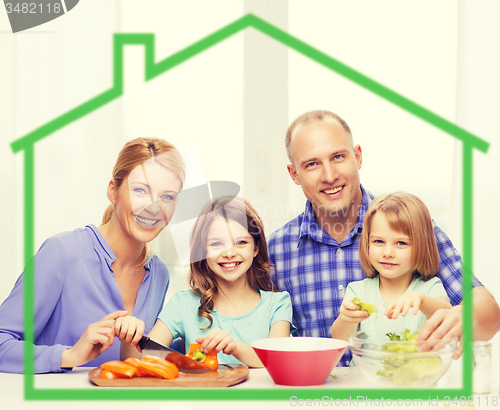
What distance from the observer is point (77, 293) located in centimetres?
152

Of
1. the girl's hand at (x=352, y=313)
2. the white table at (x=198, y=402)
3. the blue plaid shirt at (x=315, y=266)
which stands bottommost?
the white table at (x=198, y=402)

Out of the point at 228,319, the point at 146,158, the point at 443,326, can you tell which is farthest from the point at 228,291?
the point at 443,326

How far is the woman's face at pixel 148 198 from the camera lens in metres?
1.39

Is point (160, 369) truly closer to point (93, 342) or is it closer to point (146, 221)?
point (93, 342)

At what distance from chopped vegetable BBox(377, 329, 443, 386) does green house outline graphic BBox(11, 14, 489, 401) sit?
0.09 ft

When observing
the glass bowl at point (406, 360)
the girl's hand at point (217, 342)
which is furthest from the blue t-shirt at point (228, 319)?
the glass bowl at point (406, 360)

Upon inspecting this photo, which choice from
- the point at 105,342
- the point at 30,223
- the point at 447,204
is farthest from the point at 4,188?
the point at 447,204

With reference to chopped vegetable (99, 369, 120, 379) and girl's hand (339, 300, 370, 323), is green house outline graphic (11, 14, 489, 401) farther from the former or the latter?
girl's hand (339, 300, 370, 323)

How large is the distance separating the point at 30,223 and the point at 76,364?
389 mm

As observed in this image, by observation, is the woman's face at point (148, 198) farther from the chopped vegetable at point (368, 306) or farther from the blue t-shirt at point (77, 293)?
the chopped vegetable at point (368, 306)

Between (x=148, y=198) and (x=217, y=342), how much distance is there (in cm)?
43

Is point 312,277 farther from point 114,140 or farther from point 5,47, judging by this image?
point 5,47

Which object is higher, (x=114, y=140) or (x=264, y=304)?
(x=114, y=140)

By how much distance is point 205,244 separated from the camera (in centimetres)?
Result: 141
